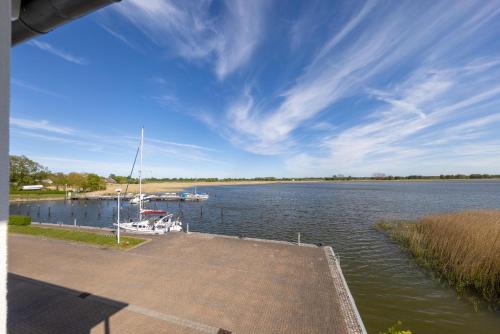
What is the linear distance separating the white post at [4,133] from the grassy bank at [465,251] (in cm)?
2033

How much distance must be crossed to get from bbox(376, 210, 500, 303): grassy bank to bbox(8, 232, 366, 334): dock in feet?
26.4

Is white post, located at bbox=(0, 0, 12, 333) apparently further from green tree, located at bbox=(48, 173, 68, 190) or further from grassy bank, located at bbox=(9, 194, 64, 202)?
green tree, located at bbox=(48, 173, 68, 190)

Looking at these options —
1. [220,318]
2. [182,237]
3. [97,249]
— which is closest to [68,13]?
[220,318]

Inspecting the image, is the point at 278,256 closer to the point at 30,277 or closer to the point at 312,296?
the point at 312,296

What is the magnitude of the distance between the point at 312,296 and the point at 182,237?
13833 mm

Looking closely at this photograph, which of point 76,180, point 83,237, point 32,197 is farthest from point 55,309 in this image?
point 76,180

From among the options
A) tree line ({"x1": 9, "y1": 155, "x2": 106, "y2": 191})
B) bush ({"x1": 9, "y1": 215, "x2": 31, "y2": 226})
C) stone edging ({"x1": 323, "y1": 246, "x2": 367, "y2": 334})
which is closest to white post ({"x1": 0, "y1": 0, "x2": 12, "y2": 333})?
stone edging ({"x1": 323, "y1": 246, "x2": 367, "y2": 334})

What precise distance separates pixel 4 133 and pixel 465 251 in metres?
22.3

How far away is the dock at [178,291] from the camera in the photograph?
363 inches

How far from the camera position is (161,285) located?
12305 millimetres

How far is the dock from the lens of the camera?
9219 mm

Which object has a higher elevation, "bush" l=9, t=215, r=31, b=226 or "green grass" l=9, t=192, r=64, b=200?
"green grass" l=9, t=192, r=64, b=200

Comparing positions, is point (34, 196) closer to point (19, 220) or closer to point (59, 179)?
point (59, 179)

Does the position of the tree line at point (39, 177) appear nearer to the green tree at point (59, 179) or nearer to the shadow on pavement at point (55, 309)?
the green tree at point (59, 179)
